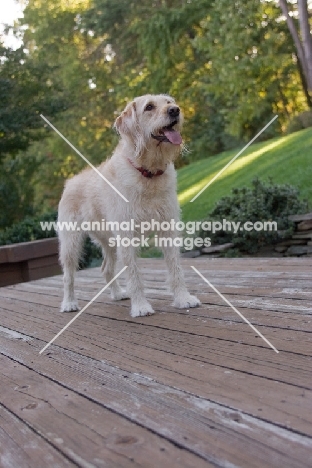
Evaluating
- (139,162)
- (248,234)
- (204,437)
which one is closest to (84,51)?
(248,234)

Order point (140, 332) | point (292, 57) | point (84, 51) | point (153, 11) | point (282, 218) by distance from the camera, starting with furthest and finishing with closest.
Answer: point (84, 51) → point (153, 11) → point (292, 57) → point (282, 218) → point (140, 332)

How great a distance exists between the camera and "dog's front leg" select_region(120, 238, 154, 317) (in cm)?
377

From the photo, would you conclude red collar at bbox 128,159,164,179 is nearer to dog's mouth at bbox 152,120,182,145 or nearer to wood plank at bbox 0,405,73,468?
dog's mouth at bbox 152,120,182,145

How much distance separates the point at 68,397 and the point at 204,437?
2.48ft

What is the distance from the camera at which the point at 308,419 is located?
171cm

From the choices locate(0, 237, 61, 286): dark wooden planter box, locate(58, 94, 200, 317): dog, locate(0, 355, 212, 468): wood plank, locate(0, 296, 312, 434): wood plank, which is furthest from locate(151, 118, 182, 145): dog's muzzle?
locate(0, 237, 61, 286): dark wooden planter box

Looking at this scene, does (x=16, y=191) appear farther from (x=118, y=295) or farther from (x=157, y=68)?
(x=157, y=68)

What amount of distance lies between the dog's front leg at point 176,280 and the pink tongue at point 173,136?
0.71m

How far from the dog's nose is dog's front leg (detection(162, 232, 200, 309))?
87cm

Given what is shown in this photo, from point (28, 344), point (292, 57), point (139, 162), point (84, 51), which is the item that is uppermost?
point (84, 51)

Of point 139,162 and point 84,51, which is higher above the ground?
point 84,51

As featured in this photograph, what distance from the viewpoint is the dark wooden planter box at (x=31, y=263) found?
7.46 m

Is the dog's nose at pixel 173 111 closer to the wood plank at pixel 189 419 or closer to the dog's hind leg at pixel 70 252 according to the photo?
the dog's hind leg at pixel 70 252

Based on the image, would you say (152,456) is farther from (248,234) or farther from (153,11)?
(153,11)
